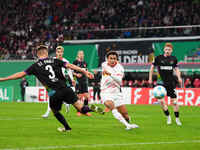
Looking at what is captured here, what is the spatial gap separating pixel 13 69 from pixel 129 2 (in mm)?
10758

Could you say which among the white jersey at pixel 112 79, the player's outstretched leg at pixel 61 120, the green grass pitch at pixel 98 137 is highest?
the white jersey at pixel 112 79

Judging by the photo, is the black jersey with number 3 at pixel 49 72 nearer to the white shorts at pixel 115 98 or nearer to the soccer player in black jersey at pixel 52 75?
the soccer player in black jersey at pixel 52 75

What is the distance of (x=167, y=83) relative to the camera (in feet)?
50.2

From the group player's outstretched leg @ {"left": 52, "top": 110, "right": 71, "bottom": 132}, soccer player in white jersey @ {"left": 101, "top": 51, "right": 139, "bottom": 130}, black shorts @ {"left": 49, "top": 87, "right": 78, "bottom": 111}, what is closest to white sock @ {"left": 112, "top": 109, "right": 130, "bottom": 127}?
soccer player in white jersey @ {"left": 101, "top": 51, "right": 139, "bottom": 130}

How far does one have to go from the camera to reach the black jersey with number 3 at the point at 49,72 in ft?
37.5

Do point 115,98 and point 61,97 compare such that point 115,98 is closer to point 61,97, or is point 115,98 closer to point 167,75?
point 61,97

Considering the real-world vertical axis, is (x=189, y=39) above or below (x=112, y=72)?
above

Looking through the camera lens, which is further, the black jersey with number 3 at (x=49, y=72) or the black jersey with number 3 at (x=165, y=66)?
the black jersey with number 3 at (x=165, y=66)

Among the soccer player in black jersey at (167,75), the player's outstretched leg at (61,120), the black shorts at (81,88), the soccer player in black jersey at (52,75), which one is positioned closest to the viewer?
the soccer player in black jersey at (52,75)

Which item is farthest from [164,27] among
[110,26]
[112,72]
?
[112,72]

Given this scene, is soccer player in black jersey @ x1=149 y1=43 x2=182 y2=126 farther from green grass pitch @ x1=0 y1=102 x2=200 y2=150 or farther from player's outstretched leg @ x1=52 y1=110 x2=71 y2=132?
player's outstretched leg @ x1=52 y1=110 x2=71 y2=132

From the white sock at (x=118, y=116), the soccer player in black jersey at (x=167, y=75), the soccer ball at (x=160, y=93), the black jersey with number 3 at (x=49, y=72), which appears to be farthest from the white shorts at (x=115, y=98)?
the soccer player in black jersey at (x=167, y=75)

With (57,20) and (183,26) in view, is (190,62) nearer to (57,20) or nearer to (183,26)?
(183,26)

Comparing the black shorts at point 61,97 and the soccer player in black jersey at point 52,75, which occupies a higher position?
the soccer player in black jersey at point 52,75
